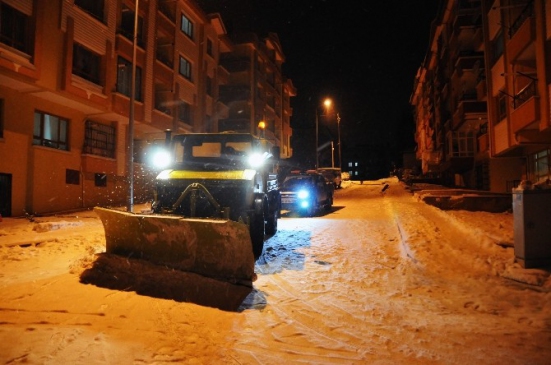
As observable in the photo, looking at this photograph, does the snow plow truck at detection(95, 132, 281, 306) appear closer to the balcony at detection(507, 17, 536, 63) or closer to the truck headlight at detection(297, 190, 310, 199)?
the truck headlight at detection(297, 190, 310, 199)

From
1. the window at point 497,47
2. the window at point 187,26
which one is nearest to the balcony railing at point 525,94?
the window at point 497,47

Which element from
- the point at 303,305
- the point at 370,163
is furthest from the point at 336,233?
the point at 370,163

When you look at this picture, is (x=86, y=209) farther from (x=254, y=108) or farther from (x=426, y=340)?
(x=254, y=108)

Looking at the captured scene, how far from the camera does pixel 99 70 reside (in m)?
19.4

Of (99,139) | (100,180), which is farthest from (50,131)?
(100,180)

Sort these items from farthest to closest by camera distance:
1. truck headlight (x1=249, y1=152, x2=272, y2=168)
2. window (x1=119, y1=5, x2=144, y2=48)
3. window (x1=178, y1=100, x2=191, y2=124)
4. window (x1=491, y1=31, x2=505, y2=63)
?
window (x1=178, y1=100, x2=191, y2=124)
window (x1=119, y1=5, x2=144, y2=48)
window (x1=491, y1=31, x2=505, y2=63)
truck headlight (x1=249, y1=152, x2=272, y2=168)

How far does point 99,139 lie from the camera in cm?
2034

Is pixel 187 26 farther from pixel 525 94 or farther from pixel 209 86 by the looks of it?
pixel 525 94

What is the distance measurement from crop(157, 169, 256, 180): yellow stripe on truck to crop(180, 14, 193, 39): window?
22.8m

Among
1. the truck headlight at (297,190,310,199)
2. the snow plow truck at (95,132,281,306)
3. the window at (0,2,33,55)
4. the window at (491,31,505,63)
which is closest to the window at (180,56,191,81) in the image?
the window at (0,2,33,55)

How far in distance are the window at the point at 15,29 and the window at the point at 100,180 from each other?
709cm

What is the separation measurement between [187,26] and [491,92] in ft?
73.1

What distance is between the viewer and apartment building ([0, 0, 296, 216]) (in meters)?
15.1

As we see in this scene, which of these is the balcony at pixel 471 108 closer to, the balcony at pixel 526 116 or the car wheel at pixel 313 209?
the balcony at pixel 526 116
